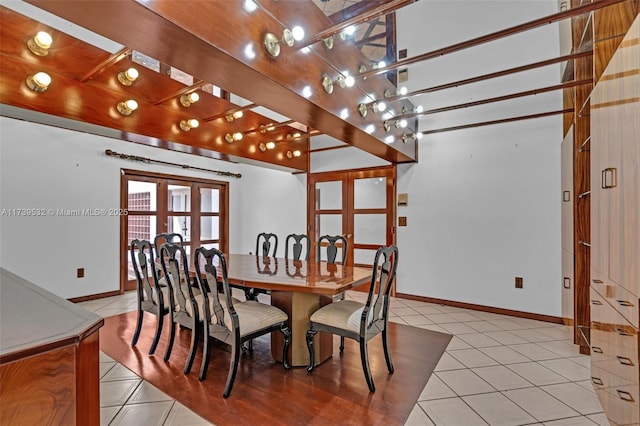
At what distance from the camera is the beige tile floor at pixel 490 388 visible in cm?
185

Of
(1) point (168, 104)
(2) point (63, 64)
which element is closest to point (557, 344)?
(1) point (168, 104)

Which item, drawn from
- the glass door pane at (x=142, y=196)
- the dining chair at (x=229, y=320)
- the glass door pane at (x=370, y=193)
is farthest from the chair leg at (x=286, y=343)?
the glass door pane at (x=142, y=196)

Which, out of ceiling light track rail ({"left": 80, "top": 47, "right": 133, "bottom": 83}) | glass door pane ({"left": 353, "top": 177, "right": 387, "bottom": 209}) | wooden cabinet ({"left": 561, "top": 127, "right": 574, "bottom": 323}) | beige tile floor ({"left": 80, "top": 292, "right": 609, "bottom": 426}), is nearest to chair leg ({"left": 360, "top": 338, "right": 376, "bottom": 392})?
beige tile floor ({"left": 80, "top": 292, "right": 609, "bottom": 426})

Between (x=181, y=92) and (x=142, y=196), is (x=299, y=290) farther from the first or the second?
(x=142, y=196)

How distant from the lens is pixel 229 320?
2168 mm

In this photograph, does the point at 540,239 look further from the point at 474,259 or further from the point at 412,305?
the point at 412,305

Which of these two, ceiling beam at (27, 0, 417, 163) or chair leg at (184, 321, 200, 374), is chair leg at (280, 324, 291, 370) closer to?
chair leg at (184, 321, 200, 374)

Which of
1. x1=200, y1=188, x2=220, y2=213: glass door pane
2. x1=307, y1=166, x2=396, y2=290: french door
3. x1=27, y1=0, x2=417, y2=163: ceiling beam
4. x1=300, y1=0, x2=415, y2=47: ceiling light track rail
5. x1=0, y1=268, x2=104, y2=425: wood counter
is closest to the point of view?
x1=0, y1=268, x2=104, y2=425: wood counter

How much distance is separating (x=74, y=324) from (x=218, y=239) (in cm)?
553

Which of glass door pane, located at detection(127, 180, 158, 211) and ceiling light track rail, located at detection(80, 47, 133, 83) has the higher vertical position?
ceiling light track rail, located at detection(80, 47, 133, 83)

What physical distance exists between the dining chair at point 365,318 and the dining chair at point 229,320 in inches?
10.5

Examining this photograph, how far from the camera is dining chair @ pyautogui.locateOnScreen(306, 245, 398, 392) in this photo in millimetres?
2146

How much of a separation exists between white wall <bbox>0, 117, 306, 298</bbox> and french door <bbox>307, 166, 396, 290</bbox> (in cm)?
257

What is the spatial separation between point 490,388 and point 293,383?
1.36 m
